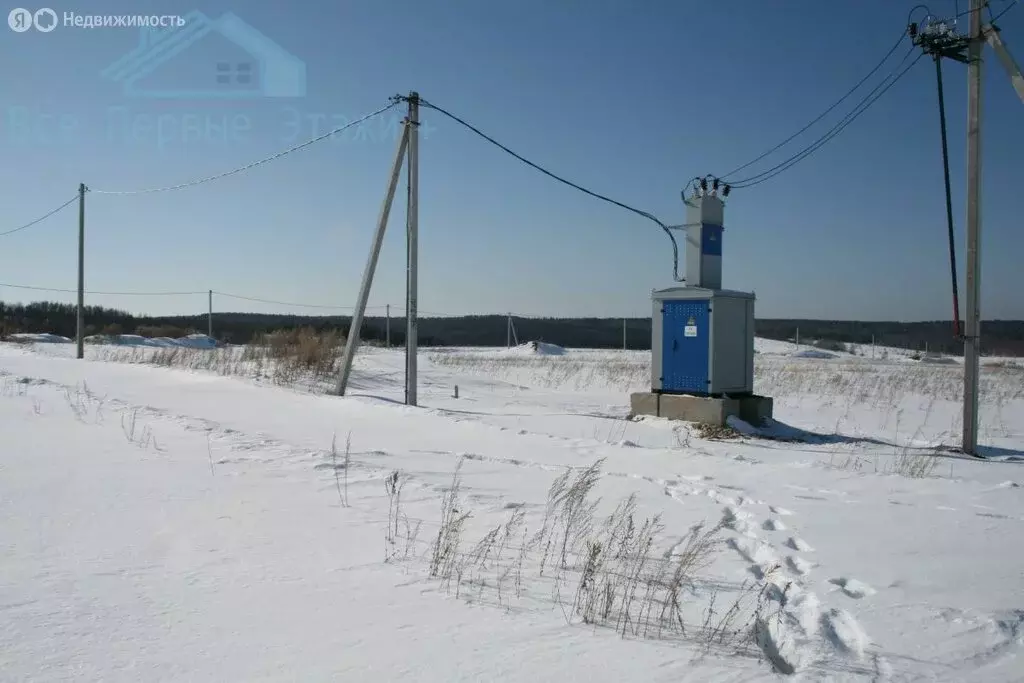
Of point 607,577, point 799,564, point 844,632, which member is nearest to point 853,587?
point 799,564

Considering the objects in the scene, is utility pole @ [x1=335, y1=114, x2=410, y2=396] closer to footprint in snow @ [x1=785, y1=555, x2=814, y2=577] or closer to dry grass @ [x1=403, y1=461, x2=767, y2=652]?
dry grass @ [x1=403, y1=461, x2=767, y2=652]

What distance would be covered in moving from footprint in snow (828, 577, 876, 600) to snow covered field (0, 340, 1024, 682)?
2 centimetres

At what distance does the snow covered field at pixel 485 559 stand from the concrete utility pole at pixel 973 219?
0.74m

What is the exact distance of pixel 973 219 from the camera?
10.4m

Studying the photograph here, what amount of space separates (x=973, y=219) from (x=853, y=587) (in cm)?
831

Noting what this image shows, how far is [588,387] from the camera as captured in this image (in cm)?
2081

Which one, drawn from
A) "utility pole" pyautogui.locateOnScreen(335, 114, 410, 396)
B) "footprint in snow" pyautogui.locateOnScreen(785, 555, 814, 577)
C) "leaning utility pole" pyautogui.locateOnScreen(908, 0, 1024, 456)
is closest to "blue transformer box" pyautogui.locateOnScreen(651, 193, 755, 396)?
"leaning utility pole" pyautogui.locateOnScreen(908, 0, 1024, 456)

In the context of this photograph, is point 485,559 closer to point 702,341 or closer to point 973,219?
point 702,341

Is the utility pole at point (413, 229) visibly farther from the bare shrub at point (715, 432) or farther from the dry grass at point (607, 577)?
the dry grass at point (607, 577)

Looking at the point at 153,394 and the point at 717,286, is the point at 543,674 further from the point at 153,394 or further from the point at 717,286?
the point at 153,394

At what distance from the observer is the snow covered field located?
3133mm

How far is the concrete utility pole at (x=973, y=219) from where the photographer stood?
10297 mm

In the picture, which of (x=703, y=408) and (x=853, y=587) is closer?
(x=853, y=587)

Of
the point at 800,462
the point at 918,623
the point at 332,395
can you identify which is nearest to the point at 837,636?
the point at 918,623
